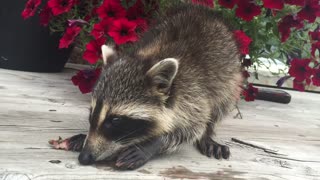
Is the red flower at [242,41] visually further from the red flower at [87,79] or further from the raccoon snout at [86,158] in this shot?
the raccoon snout at [86,158]

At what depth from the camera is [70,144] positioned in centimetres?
225

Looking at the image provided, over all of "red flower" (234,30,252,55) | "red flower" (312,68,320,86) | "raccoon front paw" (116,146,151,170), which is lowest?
"raccoon front paw" (116,146,151,170)

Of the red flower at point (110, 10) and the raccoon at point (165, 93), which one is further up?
A: the red flower at point (110, 10)

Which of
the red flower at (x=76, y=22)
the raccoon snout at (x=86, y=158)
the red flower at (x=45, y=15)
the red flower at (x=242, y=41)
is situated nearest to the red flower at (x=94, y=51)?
the red flower at (x=76, y=22)

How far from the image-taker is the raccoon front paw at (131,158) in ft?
6.79

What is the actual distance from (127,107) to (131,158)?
230mm

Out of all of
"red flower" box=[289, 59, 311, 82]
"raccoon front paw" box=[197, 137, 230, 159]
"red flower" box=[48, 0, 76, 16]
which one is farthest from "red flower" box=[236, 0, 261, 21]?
"red flower" box=[48, 0, 76, 16]

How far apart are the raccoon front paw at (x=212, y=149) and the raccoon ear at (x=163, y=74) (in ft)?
1.49

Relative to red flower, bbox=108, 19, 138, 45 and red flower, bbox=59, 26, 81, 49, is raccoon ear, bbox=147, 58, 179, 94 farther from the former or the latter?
red flower, bbox=59, 26, 81, 49

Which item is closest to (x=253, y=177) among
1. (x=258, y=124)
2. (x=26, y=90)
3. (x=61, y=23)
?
(x=258, y=124)

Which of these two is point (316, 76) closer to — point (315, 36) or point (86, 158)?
point (315, 36)

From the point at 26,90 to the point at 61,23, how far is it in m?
0.68

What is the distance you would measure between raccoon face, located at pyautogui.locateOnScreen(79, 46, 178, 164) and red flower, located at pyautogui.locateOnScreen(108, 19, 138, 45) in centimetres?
61

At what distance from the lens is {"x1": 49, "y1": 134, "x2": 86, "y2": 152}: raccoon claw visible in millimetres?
2244
